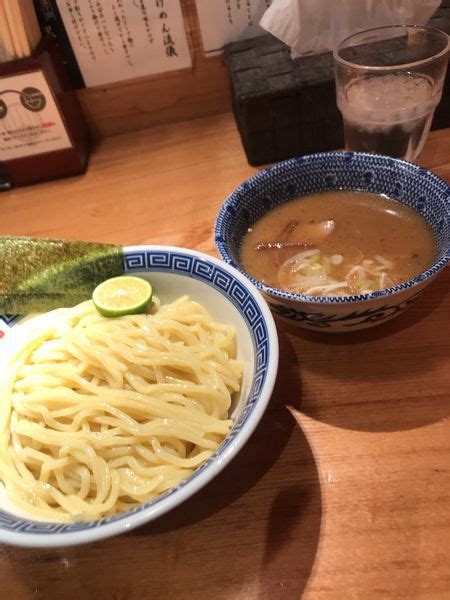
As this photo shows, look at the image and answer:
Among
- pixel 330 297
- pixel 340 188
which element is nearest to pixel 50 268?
pixel 330 297

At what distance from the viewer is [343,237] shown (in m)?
1.29

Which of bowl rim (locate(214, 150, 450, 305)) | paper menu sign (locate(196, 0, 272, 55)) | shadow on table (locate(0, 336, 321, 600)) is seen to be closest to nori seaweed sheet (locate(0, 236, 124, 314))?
bowl rim (locate(214, 150, 450, 305))

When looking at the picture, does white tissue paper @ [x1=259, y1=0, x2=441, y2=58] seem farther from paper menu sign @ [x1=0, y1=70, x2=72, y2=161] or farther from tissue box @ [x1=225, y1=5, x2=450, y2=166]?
paper menu sign @ [x1=0, y1=70, x2=72, y2=161]

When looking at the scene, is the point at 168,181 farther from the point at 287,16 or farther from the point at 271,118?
the point at 287,16

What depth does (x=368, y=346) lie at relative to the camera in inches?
45.8

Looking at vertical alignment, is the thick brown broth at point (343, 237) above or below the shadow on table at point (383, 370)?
above

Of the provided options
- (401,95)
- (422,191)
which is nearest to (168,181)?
(401,95)

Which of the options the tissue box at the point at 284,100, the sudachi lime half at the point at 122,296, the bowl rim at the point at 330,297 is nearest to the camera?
the bowl rim at the point at 330,297

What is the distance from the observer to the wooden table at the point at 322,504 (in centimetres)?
82

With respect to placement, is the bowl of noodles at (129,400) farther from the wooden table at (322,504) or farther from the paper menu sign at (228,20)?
the paper menu sign at (228,20)

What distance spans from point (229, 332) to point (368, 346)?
334mm

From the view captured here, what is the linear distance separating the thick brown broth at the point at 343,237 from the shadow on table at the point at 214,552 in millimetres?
455

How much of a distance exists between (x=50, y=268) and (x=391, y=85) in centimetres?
106

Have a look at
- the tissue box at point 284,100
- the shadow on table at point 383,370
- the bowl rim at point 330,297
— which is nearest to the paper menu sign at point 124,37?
the tissue box at point 284,100
